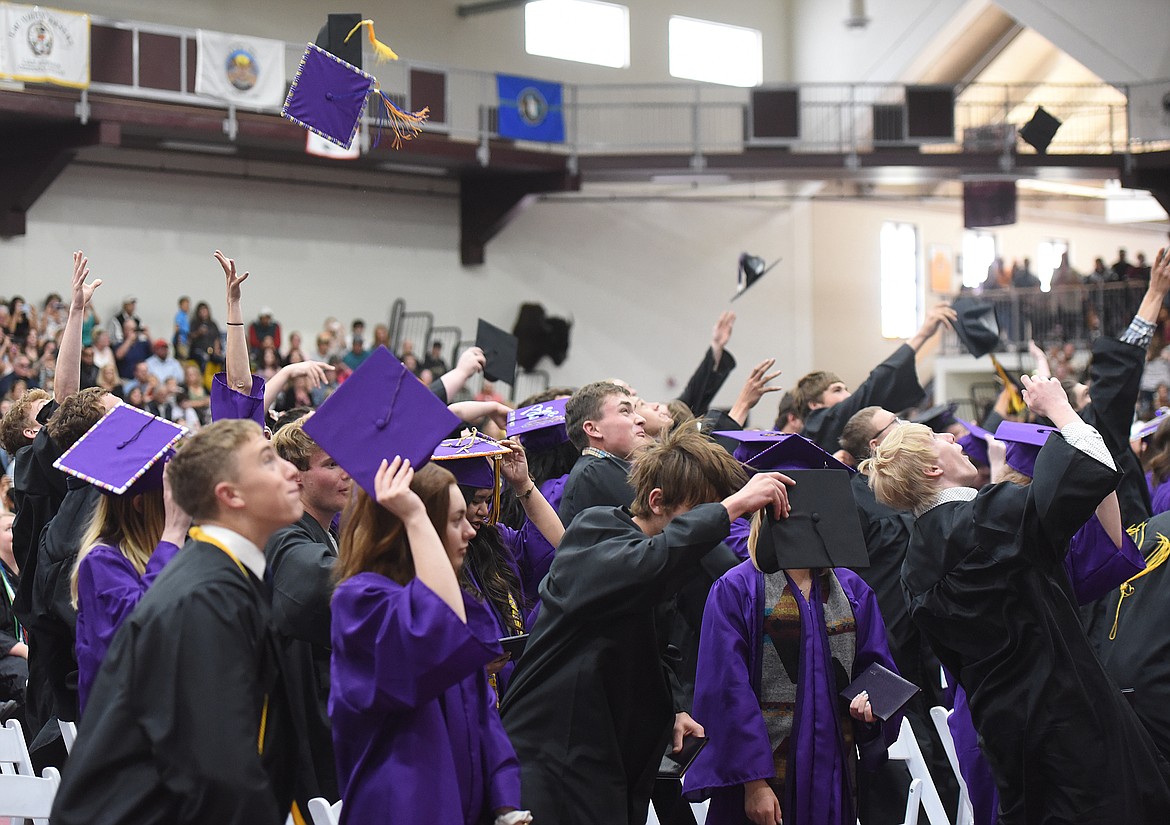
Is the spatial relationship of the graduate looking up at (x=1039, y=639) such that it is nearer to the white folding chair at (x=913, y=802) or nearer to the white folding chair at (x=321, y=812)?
the white folding chair at (x=913, y=802)

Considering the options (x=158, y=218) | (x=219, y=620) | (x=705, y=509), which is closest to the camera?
(x=219, y=620)

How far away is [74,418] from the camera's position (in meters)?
4.34

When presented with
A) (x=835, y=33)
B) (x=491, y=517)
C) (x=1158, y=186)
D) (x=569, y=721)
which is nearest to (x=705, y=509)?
(x=569, y=721)

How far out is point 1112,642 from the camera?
457 centimetres

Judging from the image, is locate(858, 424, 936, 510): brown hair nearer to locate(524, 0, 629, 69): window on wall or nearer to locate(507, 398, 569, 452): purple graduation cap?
locate(507, 398, 569, 452): purple graduation cap

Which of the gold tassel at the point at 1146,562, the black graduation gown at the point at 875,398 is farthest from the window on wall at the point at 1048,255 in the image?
the gold tassel at the point at 1146,562

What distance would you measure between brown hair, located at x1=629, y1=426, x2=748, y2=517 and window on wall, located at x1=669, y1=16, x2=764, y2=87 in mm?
19264

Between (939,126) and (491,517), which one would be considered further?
(939,126)

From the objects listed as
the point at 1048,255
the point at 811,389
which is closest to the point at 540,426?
the point at 811,389

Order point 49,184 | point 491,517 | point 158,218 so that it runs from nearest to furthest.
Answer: point 491,517, point 49,184, point 158,218

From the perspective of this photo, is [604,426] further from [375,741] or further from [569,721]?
[375,741]

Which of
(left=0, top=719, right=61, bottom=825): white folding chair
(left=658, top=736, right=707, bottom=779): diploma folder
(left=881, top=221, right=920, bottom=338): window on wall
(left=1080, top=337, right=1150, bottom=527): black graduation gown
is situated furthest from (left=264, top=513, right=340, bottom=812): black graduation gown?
(left=881, top=221, right=920, bottom=338): window on wall

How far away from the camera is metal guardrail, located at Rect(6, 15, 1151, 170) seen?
58.9 ft

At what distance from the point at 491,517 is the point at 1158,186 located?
1850 cm
